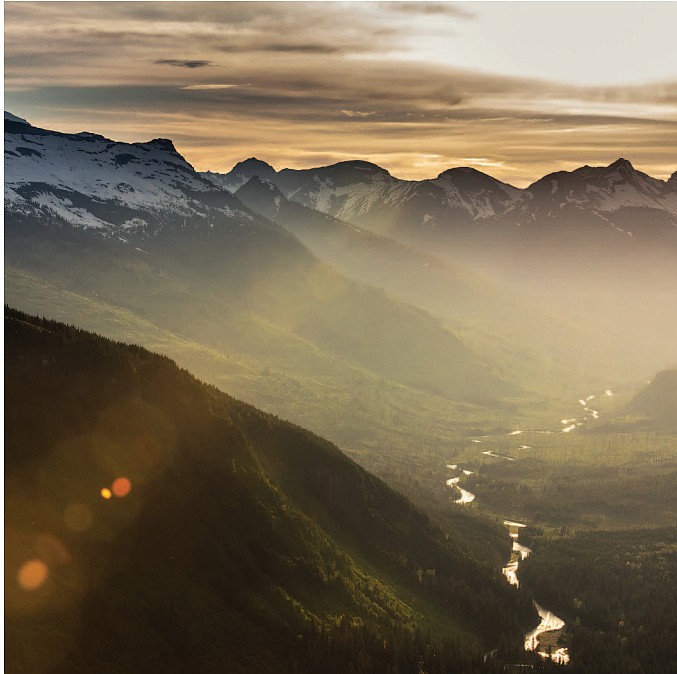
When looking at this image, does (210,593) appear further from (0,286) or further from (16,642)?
(0,286)

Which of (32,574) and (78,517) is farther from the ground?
(78,517)

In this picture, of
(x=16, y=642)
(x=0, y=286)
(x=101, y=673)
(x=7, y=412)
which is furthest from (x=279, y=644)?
(x=0, y=286)

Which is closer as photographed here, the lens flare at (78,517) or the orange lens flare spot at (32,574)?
the orange lens flare spot at (32,574)

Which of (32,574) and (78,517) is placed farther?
(78,517)

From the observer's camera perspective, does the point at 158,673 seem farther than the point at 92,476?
No

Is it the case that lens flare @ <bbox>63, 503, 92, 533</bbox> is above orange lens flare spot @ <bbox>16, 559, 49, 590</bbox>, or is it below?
above

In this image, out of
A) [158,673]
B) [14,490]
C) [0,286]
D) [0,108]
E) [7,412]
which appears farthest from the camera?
[7,412]

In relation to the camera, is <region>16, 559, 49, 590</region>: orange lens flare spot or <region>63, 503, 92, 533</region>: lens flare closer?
<region>16, 559, 49, 590</region>: orange lens flare spot

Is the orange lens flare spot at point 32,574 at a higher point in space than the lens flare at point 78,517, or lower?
lower
